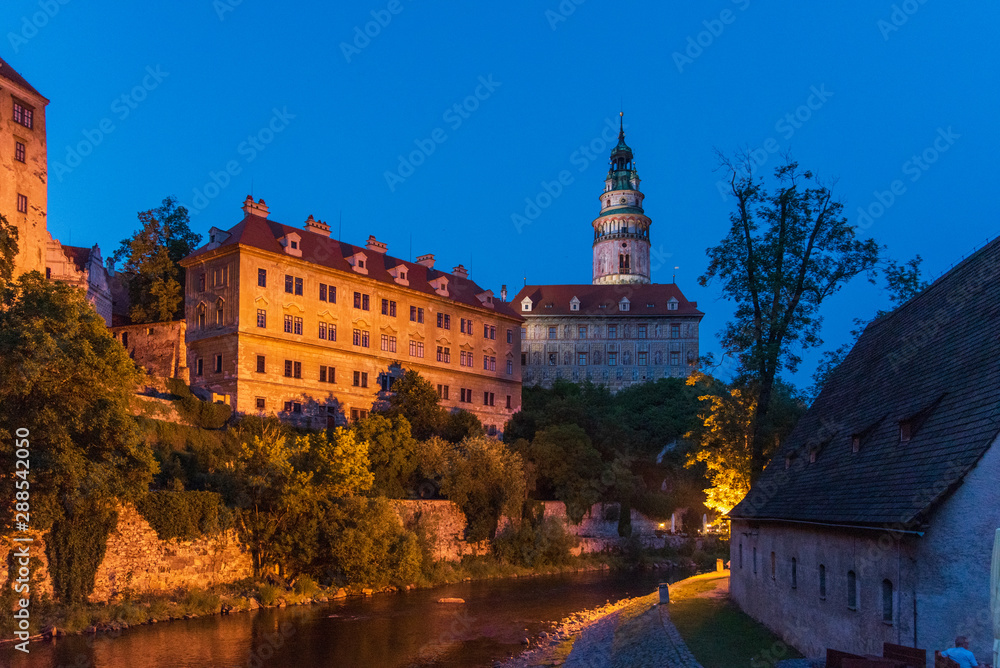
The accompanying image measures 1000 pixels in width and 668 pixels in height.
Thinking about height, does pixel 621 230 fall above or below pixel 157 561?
above

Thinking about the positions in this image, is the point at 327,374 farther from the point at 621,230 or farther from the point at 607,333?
the point at 621,230

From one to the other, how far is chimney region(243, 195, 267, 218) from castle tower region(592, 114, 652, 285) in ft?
198

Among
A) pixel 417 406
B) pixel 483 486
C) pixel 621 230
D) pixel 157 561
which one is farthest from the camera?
pixel 621 230

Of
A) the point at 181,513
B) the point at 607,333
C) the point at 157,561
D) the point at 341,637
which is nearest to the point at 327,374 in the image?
the point at 181,513

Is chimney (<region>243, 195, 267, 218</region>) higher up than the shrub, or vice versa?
chimney (<region>243, 195, 267, 218</region>)

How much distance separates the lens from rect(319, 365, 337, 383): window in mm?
49500

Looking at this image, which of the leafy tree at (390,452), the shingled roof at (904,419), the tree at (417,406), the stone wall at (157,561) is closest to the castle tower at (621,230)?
the tree at (417,406)

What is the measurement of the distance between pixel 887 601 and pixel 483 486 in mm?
30236

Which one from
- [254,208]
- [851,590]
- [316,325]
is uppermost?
[254,208]

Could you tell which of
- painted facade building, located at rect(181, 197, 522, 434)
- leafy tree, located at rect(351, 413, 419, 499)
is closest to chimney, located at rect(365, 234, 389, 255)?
painted facade building, located at rect(181, 197, 522, 434)

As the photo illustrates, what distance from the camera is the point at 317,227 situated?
179 ft

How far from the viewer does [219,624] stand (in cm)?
2677

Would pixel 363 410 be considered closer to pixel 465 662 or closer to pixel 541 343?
pixel 465 662

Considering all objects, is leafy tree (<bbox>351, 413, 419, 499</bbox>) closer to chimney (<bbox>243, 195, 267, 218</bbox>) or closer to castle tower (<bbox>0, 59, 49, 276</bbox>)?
chimney (<bbox>243, 195, 267, 218</bbox>)
